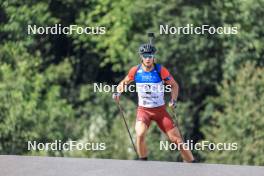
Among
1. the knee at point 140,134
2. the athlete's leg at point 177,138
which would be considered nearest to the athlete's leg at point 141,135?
the knee at point 140,134

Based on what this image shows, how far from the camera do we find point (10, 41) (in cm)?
1452

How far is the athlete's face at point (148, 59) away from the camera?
8.78 m

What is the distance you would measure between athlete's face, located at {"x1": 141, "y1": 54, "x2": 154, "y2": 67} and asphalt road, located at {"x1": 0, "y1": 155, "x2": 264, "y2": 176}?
1.09 meters

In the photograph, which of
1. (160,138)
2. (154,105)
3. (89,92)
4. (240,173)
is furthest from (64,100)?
(240,173)

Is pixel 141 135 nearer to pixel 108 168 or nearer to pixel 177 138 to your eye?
pixel 177 138

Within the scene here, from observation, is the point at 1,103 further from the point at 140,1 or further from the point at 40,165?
the point at 40,165

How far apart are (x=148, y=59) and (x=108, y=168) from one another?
1.41 m

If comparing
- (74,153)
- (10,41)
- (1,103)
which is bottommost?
(74,153)

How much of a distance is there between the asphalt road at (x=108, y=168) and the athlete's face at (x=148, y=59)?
1.09 metres

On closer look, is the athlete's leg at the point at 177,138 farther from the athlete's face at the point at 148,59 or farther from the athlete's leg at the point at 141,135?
the athlete's face at the point at 148,59

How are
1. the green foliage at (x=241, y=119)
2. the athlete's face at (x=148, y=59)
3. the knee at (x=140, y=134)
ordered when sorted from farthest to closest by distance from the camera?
the green foliage at (x=241, y=119) < the knee at (x=140, y=134) < the athlete's face at (x=148, y=59)

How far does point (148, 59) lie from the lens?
347 inches

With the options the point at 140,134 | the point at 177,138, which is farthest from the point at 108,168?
the point at 177,138

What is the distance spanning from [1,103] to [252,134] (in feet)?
13.7
